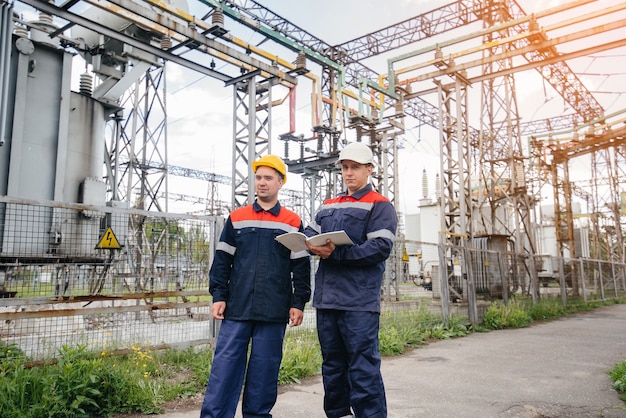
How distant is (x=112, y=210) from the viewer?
4.78m

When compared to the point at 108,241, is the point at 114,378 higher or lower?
lower

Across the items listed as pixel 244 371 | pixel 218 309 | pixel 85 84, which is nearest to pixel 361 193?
pixel 218 309

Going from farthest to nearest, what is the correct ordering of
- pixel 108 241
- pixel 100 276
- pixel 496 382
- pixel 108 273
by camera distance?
1. pixel 108 273
2. pixel 100 276
3. pixel 108 241
4. pixel 496 382

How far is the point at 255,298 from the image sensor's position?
3160 millimetres

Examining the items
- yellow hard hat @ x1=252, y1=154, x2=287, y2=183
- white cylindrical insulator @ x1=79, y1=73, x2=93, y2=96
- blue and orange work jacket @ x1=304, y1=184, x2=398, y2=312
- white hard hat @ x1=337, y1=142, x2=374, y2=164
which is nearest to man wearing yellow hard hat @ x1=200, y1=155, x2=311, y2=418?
yellow hard hat @ x1=252, y1=154, x2=287, y2=183

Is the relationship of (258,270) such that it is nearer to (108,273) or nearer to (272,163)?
(272,163)

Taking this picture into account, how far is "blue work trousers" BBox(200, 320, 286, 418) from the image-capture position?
9.94 ft

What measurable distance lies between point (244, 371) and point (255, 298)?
1.80 ft

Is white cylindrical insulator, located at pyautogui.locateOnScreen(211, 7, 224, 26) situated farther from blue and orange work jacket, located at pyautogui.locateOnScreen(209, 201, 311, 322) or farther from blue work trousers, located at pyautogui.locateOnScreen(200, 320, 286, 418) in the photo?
blue work trousers, located at pyautogui.locateOnScreen(200, 320, 286, 418)

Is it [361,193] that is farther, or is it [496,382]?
[496,382]

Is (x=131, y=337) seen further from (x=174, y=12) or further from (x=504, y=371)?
(x=174, y=12)

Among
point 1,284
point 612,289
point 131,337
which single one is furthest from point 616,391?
point 612,289

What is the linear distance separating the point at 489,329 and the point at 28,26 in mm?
11129

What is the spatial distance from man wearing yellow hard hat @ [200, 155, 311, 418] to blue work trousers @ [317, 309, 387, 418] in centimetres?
27
